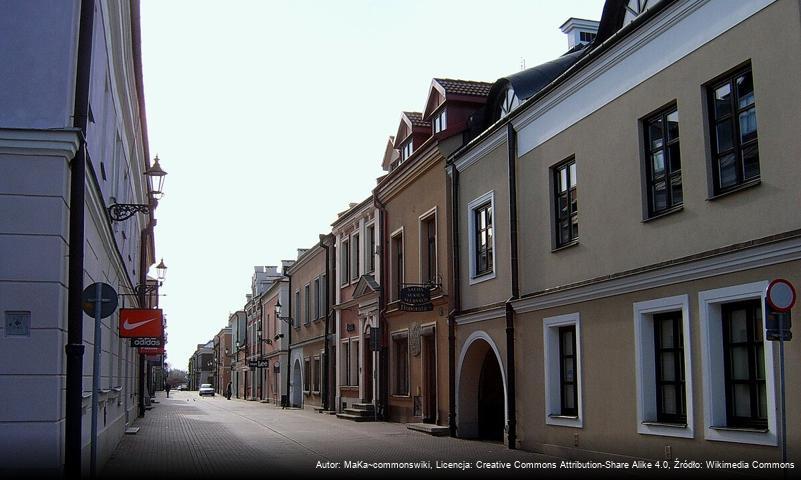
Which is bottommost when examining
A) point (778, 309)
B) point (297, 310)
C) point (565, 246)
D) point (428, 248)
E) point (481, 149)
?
point (778, 309)

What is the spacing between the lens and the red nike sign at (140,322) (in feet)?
54.1

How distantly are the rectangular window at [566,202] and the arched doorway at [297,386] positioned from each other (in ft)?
97.6

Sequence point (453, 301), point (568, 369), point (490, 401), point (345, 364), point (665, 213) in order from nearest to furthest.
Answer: point (665, 213) < point (568, 369) < point (490, 401) < point (453, 301) < point (345, 364)

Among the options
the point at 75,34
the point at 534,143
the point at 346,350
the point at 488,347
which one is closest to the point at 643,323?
the point at 534,143

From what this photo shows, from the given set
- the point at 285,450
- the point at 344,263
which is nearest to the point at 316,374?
the point at 344,263

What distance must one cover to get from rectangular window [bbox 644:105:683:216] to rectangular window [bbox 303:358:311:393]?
1195 inches

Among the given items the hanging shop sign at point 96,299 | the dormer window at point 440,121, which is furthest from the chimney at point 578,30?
the hanging shop sign at point 96,299

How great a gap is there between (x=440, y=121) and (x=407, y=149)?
3737 mm

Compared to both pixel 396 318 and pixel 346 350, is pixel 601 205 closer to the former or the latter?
pixel 396 318

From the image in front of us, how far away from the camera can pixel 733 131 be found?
11.5m

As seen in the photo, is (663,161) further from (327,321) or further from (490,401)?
(327,321)

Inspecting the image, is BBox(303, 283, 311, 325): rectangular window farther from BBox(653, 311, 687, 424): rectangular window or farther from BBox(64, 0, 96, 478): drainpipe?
BBox(64, 0, 96, 478): drainpipe

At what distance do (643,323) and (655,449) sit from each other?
186 cm

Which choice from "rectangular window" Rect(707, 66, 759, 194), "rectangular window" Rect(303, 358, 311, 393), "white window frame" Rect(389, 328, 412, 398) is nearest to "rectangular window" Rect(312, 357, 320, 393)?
"rectangular window" Rect(303, 358, 311, 393)
